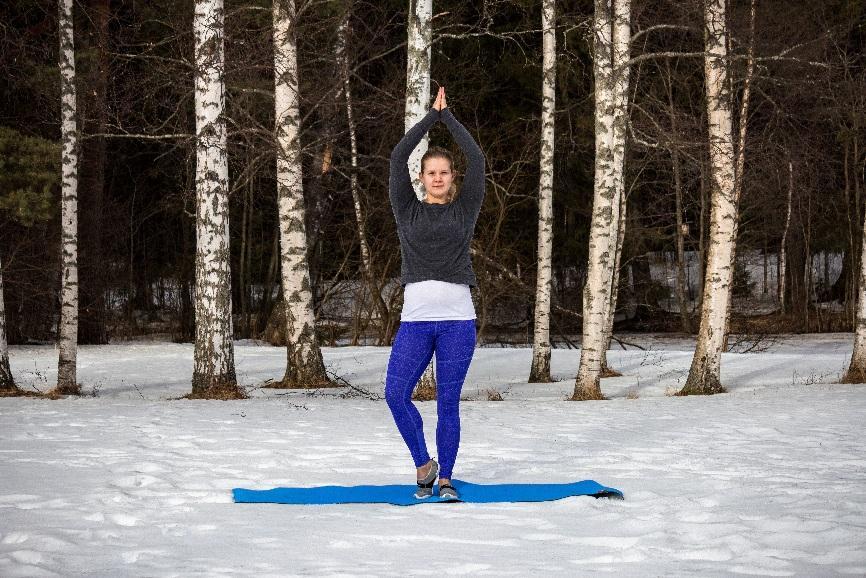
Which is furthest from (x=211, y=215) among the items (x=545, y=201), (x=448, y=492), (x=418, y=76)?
(x=448, y=492)

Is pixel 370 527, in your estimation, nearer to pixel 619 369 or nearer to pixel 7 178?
pixel 619 369

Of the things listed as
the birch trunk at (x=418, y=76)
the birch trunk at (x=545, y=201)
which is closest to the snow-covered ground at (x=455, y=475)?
the birch trunk at (x=418, y=76)

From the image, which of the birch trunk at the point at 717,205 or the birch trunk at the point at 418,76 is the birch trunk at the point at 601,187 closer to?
the birch trunk at the point at 717,205

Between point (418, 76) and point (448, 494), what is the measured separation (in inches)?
304

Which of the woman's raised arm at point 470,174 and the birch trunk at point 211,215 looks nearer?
the woman's raised arm at point 470,174

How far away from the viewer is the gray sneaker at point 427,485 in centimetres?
610

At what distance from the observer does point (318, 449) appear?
8.27 m

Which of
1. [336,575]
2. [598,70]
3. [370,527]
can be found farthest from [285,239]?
[336,575]

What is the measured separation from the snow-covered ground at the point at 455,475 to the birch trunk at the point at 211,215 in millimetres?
745

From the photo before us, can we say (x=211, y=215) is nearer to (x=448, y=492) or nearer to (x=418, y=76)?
(x=418, y=76)

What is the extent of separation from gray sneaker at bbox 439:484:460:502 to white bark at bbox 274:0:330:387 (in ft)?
27.2

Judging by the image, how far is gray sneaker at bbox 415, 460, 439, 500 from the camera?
20.0 ft

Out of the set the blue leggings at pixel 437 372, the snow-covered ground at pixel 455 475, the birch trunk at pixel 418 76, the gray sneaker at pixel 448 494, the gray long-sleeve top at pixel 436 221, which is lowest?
the snow-covered ground at pixel 455 475

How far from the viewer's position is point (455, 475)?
280 inches
